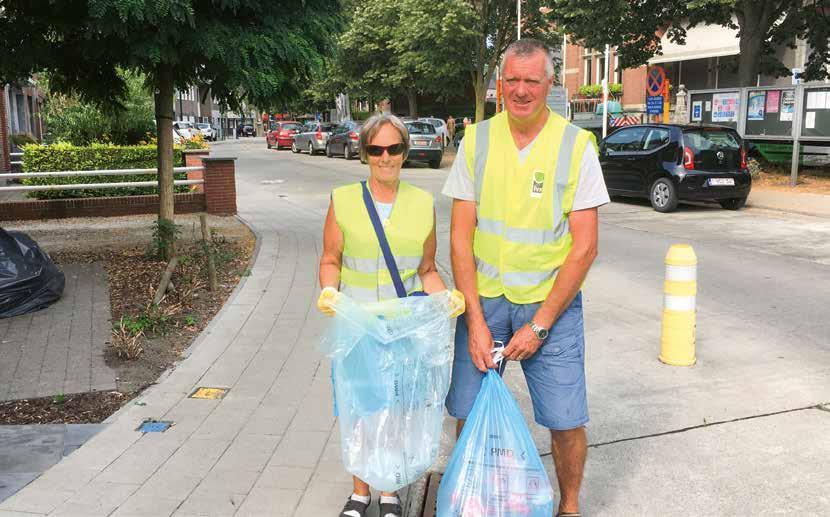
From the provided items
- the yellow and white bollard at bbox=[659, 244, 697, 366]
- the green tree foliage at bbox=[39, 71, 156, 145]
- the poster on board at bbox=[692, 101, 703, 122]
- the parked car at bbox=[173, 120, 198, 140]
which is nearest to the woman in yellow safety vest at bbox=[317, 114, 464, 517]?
the yellow and white bollard at bbox=[659, 244, 697, 366]

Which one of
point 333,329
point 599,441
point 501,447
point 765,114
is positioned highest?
point 765,114

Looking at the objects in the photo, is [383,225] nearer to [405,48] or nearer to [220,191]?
[220,191]

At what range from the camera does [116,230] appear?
38.6 ft

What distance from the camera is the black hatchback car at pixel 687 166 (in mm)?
13531

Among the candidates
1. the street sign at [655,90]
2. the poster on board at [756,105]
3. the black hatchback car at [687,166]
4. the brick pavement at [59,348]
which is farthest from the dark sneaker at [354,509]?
the street sign at [655,90]

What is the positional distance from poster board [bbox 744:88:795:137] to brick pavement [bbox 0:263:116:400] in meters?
15.7

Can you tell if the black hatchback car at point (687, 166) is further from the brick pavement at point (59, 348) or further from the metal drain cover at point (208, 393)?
the metal drain cover at point (208, 393)

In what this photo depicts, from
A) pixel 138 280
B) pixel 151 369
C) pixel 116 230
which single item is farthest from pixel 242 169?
pixel 151 369

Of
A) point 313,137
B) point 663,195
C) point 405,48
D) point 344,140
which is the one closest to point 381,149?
point 663,195

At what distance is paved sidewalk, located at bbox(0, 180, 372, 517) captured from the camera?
3449 millimetres

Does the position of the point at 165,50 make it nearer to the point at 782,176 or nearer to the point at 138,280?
the point at 138,280

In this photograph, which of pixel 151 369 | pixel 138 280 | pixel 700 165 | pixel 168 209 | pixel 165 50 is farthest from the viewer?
pixel 700 165

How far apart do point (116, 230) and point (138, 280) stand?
→ 400cm

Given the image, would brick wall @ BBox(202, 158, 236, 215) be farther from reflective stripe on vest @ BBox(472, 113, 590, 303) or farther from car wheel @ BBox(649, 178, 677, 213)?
reflective stripe on vest @ BBox(472, 113, 590, 303)
